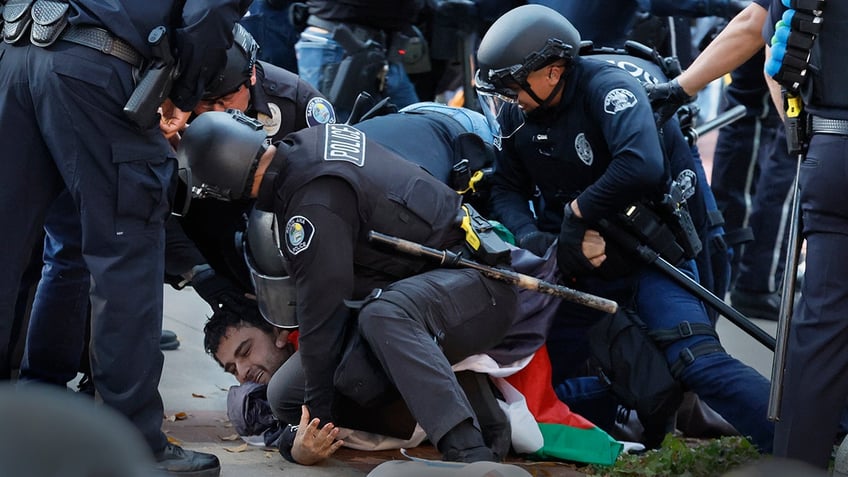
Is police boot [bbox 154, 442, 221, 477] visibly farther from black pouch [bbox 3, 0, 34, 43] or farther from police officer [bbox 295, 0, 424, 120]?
police officer [bbox 295, 0, 424, 120]

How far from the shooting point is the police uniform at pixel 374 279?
3.81 m

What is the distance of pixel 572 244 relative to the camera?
460 centimetres

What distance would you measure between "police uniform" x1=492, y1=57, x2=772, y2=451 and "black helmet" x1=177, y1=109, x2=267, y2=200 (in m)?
1.31

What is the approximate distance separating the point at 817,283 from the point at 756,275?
3.14 meters

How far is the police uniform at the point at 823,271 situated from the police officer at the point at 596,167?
2.42 feet

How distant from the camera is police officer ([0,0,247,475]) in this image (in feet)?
11.4

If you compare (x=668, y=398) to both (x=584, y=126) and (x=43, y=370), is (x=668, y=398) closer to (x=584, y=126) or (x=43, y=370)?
(x=584, y=126)

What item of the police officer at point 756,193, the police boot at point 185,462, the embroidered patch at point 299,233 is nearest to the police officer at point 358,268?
the embroidered patch at point 299,233

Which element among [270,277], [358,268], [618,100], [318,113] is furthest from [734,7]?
[270,277]

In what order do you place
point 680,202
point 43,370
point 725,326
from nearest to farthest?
point 43,370, point 680,202, point 725,326

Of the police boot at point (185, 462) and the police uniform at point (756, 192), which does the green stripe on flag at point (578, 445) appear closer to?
the police boot at point (185, 462)

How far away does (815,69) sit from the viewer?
11.4ft

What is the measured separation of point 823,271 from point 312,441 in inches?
65.7

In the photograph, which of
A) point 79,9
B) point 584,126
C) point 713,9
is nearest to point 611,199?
point 584,126
